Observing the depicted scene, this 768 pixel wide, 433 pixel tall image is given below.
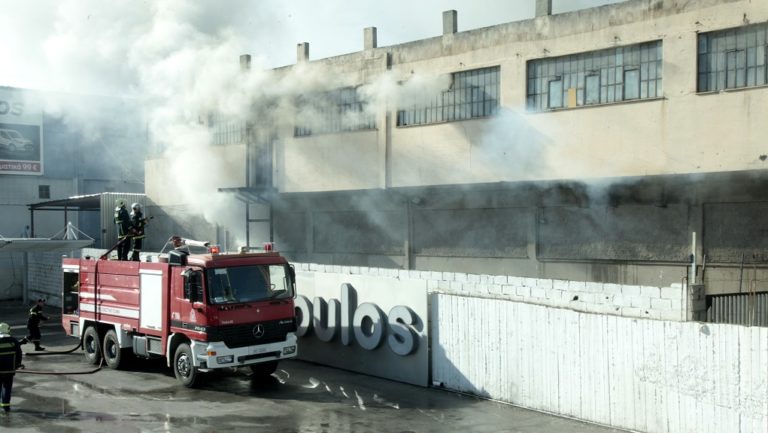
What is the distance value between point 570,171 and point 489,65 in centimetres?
437

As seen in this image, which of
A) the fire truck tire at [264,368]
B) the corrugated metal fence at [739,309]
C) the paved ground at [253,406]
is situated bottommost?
the paved ground at [253,406]

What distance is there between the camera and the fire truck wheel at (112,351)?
17672mm

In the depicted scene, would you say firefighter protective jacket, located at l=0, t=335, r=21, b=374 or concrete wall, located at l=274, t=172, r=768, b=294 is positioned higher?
concrete wall, located at l=274, t=172, r=768, b=294

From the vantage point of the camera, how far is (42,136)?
38688 mm

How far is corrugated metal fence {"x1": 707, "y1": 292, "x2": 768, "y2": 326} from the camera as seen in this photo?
1166cm

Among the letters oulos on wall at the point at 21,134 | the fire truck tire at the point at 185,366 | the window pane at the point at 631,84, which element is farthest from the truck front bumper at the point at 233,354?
the letters oulos on wall at the point at 21,134

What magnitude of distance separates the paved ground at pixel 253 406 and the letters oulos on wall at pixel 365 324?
1.31ft

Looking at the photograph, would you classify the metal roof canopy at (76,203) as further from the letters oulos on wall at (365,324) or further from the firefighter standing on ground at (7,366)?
the firefighter standing on ground at (7,366)

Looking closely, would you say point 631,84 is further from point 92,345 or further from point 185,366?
point 92,345

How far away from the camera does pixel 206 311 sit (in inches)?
579

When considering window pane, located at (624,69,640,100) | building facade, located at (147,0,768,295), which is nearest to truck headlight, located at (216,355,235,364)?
building facade, located at (147,0,768,295)

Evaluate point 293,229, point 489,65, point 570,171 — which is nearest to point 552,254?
point 570,171

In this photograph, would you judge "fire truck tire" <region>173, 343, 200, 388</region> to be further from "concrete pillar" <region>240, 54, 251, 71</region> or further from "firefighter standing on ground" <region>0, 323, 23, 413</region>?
"concrete pillar" <region>240, 54, 251, 71</region>

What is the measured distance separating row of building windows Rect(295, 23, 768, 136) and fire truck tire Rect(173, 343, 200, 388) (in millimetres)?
11507
